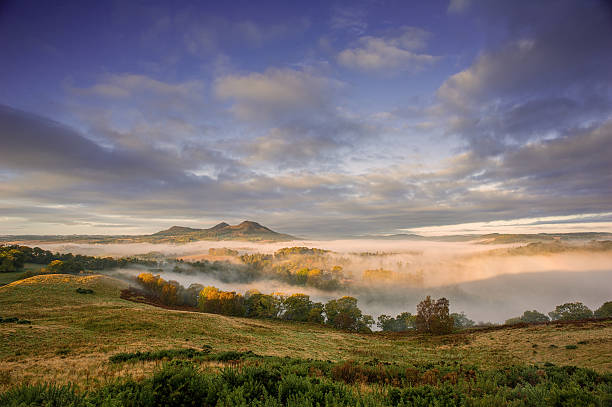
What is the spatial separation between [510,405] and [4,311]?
64.0 metres

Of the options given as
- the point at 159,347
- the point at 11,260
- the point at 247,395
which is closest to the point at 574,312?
the point at 159,347

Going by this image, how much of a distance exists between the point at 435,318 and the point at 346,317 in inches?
1055

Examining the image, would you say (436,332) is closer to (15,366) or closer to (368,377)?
(368,377)

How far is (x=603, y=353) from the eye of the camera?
2169 centimetres

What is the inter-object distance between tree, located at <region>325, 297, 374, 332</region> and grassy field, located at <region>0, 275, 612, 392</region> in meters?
39.0

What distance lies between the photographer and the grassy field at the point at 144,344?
44.3 feet

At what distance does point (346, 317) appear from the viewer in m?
75.8

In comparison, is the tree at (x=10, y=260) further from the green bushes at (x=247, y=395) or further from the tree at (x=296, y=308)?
the green bushes at (x=247, y=395)

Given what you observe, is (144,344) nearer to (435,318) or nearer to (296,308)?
(435,318)

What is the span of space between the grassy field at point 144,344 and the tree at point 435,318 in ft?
55.8

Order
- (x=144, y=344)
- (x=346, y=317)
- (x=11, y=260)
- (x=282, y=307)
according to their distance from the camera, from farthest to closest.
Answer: (x=11, y=260), (x=282, y=307), (x=346, y=317), (x=144, y=344)

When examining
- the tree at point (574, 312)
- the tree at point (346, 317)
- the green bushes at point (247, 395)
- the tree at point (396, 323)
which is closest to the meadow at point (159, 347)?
the green bushes at point (247, 395)

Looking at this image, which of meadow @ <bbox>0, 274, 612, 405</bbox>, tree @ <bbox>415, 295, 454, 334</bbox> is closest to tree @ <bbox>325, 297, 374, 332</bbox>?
tree @ <bbox>415, 295, 454, 334</bbox>

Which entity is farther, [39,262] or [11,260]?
[39,262]
